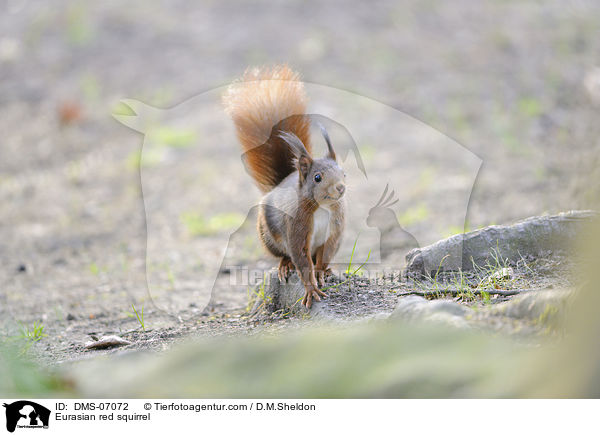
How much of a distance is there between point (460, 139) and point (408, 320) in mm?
4834

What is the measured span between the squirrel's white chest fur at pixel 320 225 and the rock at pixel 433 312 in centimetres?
79

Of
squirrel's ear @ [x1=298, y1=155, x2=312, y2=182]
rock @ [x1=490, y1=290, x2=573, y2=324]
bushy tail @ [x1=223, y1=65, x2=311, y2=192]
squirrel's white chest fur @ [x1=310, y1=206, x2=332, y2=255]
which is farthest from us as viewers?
bushy tail @ [x1=223, y1=65, x2=311, y2=192]

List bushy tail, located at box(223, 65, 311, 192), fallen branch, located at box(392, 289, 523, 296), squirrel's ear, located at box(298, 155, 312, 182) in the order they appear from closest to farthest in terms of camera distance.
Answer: fallen branch, located at box(392, 289, 523, 296) → squirrel's ear, located at box(298, 155, 312, 182) → bushy tail, located at box(223, 65, 311, 192)

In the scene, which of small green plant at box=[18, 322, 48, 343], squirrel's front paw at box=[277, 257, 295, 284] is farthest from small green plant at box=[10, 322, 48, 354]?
squirrel's front paw at box=[277, 257, 295, 284]

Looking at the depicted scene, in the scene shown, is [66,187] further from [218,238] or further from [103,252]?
[218,238]

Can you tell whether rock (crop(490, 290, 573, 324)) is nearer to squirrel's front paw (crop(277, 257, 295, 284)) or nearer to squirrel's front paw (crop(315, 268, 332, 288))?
squirrel's front paw (crop(315, 268, 332, 288))

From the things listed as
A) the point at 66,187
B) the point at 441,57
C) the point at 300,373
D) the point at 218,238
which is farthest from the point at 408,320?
the point at 441,57

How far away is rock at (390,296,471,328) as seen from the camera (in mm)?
2106

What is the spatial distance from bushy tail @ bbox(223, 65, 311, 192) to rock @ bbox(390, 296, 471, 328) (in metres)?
1.21

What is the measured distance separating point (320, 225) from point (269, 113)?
68cm

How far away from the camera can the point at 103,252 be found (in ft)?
17.8

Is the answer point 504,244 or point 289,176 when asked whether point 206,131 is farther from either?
point 504,244
